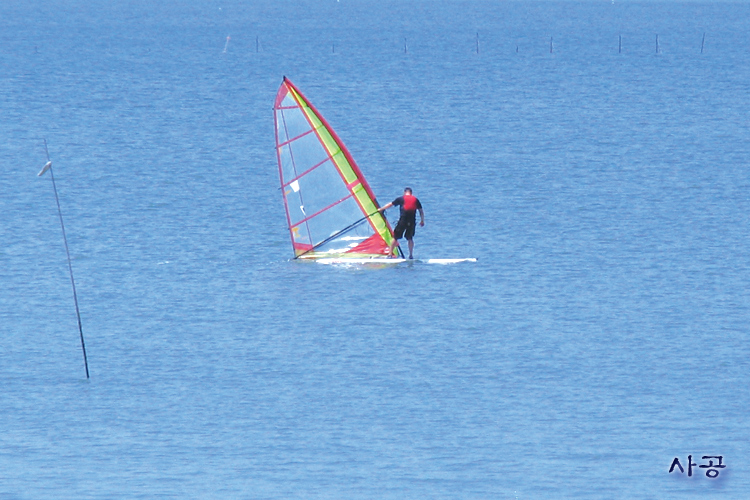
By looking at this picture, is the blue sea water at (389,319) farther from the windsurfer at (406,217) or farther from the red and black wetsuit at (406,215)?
the red and black wetsuit at (406,215)

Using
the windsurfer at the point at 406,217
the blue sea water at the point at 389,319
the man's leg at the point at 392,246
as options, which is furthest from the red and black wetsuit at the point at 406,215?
the blue sea water at the point at 389,319

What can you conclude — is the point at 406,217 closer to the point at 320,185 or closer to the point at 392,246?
the point at 392,246

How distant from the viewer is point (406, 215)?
33.1 meters

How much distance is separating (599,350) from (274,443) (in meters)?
7.65

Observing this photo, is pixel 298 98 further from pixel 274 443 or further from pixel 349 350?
pixel 274 443

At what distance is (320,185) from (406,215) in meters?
2.25

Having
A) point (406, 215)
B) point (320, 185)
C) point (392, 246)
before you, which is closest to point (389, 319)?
point (406, 215)

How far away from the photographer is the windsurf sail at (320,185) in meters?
33.8

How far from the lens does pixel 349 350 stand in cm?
2647

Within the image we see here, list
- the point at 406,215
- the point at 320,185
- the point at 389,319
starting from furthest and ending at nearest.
Answer: 1. the point at 320,185
2. the point at 406,215
3. the point at 389,319

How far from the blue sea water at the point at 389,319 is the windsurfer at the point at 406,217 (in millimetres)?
679

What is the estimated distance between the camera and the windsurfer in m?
32.9

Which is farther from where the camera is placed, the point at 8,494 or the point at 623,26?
the point at 623,26

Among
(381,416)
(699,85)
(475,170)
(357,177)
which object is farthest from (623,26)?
(381,416)
